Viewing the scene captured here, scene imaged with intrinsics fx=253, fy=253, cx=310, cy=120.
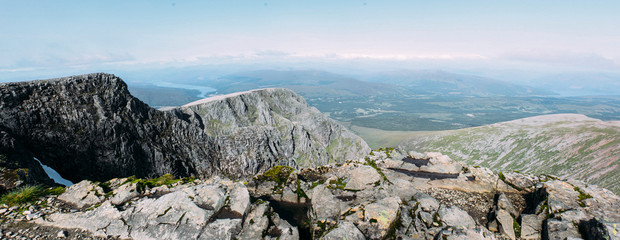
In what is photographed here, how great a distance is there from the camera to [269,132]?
150 m

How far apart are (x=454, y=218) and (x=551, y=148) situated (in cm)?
17888

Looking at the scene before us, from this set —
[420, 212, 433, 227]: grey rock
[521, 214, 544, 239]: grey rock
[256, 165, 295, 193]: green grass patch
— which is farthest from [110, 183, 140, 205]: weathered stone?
[521, 214, 544, 239]: grey rock

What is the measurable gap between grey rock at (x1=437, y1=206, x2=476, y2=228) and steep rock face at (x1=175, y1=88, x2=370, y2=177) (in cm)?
12429

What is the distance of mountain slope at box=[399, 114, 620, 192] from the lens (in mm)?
108188

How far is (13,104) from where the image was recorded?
6262 cm

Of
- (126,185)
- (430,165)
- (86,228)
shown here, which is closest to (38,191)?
(126,185)

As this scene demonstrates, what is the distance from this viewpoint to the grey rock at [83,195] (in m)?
16.6

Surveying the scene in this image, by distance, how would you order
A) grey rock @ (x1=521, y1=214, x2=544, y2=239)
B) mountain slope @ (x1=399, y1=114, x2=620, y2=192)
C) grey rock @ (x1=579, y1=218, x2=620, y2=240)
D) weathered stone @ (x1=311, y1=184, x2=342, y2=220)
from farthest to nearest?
mountain slope @ (x1=399, y1=114, x2=620, y2=192), weathered stone @ (x1=311, y1=184, x2=342, y2=220), grey rock @ (x1=521, y1=214, x2=544, y2=239), grey rock @ (x1=579, y1=218, x2=620, y2=240)

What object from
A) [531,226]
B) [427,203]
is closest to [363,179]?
[427,203]

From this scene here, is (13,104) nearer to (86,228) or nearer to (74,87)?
(74,87)

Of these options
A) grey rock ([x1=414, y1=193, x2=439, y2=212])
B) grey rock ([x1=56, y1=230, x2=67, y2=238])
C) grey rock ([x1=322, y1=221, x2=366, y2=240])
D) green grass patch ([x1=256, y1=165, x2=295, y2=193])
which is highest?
grey rock ([x1=56, y1=230, x2=67, y2=238])

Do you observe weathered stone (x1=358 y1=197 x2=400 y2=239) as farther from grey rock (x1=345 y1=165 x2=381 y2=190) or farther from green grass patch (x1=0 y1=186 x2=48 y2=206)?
green grass patch (x1=0 y1=186 x2=48 y2=206)

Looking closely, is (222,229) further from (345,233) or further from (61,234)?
(61,234)

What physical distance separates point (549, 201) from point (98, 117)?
366ft
